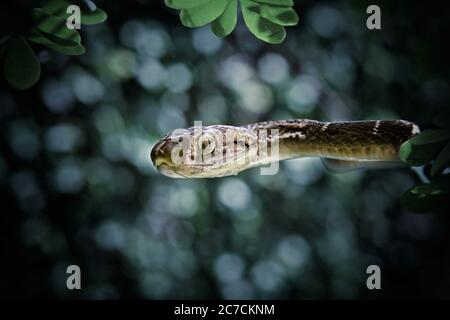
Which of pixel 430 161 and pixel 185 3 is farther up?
pixel 185 3

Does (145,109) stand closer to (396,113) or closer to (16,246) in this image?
(16,246)

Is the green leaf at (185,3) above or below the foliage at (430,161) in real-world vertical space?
above

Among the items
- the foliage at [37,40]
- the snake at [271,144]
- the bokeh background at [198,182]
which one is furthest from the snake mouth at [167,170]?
the bokeh background at [198,182]

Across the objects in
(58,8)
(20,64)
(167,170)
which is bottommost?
(167,170)

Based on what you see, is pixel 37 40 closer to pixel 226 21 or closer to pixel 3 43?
pixel 3 43

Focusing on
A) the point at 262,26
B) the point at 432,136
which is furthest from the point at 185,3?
the point at 432,136

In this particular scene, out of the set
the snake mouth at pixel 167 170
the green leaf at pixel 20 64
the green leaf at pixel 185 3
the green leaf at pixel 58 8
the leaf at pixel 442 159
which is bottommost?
the leaf at pixel 442 159

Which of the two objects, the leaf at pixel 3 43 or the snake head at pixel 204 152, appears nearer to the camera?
the leaf at pixel 3 43

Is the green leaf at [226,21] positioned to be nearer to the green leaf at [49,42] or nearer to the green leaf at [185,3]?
the green leaf at [185,3]

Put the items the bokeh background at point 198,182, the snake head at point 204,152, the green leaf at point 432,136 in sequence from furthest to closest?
the bokeh background at point 198,182 < the snake head at point 204,152 < the green leaf at point 432,136
